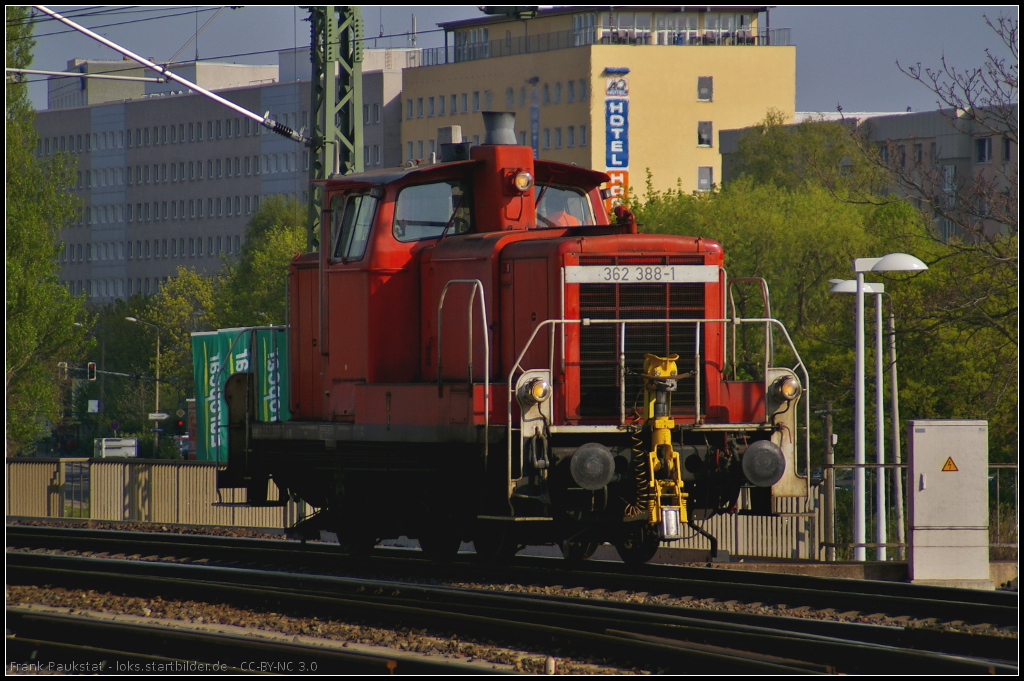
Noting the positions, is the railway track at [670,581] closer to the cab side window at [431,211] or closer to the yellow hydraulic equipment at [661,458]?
the yellow hydraulic equipment at [661,458]

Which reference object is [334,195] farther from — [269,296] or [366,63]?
[366,63]

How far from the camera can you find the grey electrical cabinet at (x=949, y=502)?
13148 millimetres

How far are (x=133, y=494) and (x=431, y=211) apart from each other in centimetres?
1172

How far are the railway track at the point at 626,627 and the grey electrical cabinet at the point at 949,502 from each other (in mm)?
4027

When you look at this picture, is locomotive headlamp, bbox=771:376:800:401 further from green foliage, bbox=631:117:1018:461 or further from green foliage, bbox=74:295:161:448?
green foliage, bbox=74:295:161:448

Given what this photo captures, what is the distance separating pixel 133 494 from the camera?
22.2m

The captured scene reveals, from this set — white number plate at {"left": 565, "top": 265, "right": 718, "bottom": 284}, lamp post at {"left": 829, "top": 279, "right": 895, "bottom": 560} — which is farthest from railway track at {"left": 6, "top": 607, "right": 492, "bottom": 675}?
lamp post at {"left": 829, "top": 279, "right": 895, "bottom": 560}

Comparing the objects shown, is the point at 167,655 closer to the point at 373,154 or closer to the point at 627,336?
the point at 627,336

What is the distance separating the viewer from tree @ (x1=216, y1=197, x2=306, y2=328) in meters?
63.4

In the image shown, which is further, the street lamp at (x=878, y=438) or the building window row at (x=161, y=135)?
the building window row at (x=161, y=135)

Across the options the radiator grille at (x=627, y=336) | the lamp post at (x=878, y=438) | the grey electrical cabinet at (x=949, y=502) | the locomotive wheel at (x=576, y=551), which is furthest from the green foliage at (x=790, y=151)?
the radiator grille at (x=627, y=336)

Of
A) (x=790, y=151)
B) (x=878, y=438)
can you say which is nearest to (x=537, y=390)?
(x=878, y=438)

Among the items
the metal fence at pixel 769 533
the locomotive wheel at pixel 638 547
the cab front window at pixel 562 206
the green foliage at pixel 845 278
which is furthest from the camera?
the green foliage at pixel 845 278

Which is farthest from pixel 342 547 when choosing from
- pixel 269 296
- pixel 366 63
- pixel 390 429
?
pixel 366 63
